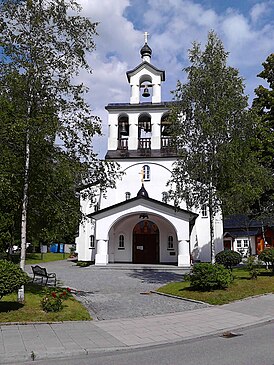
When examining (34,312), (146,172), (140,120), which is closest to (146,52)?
(140,120)

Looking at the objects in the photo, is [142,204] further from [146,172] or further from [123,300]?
[123,300]

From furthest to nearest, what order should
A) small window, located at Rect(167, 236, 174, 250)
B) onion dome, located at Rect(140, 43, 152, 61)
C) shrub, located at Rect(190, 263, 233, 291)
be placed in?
onion dome, located at Rect(140, 43, 152, 61), small window, located at Rect(167, 236, 174, 250), shrub, located at Rect(190, 263, 233, 291)

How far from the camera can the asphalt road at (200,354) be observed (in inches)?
244

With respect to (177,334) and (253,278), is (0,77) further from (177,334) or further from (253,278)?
(253,278)

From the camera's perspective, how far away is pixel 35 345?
23.0 ft

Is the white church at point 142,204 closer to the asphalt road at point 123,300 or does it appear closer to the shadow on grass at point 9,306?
the asphalt road at point 123,300

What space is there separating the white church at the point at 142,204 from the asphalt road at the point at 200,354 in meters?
19.0

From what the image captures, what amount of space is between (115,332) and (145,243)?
22726 millimetres

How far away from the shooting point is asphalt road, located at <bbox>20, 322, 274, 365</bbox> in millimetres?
6199

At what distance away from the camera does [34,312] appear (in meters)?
9.79

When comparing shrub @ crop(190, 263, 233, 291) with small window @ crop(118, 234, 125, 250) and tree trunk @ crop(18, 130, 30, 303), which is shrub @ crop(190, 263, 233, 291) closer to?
tree trunk @ crop(18, 130, 30, 303)

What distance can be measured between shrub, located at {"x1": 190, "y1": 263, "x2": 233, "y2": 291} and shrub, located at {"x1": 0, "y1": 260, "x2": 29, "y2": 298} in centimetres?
656

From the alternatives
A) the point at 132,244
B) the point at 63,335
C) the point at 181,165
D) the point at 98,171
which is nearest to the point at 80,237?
the point at 132,244

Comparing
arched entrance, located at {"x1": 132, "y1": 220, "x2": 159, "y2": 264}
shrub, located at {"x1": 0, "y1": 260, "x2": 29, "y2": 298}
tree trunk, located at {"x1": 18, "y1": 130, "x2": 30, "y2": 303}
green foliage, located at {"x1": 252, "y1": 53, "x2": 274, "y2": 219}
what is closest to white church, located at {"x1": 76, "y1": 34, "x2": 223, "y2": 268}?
arched entrance, located at {"x1": 132, "y1": 220, "x2": 159, "y2": 264}
